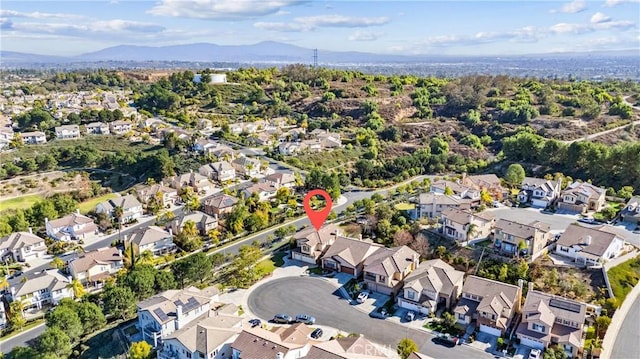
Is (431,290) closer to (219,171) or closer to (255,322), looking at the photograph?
(255,322)

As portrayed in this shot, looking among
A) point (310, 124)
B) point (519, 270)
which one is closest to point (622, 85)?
point (310, 124)

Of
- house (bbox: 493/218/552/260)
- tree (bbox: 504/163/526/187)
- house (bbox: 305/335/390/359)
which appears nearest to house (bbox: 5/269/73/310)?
house (bbox: 305/335/390/359)

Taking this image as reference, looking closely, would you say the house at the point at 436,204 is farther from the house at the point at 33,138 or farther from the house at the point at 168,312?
the house at the point at 33,138

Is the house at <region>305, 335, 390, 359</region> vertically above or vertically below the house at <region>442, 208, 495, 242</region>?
below

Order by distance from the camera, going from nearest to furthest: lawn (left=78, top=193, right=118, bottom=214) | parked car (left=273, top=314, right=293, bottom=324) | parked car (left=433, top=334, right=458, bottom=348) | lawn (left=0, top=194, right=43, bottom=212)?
1. parked car (left=433, top=334, right=458, bottom=348)
2. parked car (left=273, top=314, right=293, bottom=324)
3. lawn (left=78, top=193, right=118, bottom=214)
4. lawn (left=0, top=194, right=43, bottom=212)

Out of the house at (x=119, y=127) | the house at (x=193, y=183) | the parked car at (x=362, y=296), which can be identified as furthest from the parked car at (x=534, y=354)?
the house at (x=119, y=127)

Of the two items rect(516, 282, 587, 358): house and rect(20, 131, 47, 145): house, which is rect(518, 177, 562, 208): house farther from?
rect(20, 131, 47, 145): house

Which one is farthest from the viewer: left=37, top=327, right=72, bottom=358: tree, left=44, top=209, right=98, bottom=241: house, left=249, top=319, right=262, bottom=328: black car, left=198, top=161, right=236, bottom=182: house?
left=198, top=161, right=236, bottom=182: house

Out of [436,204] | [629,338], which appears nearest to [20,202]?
[436,204]
